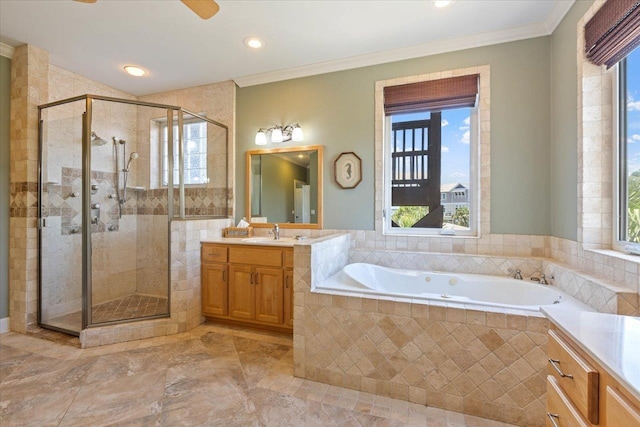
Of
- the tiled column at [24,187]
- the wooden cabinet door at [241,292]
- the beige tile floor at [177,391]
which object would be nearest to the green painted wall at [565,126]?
the beige tile floor at [177,391]

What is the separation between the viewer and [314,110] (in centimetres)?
320

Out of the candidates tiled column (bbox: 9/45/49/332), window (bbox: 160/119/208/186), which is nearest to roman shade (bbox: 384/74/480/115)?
window (bbox: 160/119/208/186)

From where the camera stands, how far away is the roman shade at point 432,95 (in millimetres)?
2686

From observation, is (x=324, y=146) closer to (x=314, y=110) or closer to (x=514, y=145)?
(x=314, y=110)

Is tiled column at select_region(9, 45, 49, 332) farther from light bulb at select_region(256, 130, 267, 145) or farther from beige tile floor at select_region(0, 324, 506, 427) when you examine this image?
light bulb at select_region(256, 130, 267, 145)

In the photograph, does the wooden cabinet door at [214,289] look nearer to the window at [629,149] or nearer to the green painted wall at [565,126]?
the green painted wall at [565,126]

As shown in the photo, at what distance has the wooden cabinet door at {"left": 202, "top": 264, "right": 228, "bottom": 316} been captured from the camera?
2.92 m

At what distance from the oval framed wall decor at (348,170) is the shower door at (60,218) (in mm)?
2543

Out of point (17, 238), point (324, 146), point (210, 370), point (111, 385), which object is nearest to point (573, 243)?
point (324, 146)

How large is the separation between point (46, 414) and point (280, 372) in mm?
1376

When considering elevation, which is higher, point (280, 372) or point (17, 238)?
point (17, 238)

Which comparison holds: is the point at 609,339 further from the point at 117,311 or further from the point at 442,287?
the point at 117,311

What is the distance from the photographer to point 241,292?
2.85m

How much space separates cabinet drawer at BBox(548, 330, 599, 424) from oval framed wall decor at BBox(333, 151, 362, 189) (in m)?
2.20
